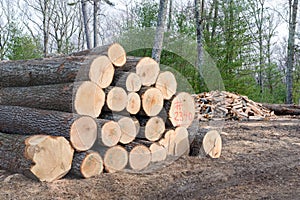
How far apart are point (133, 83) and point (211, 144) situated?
5.08 ft

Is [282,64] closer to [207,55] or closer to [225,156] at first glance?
[207,55]

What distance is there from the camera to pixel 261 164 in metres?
4.32

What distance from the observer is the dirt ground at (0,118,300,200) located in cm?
321

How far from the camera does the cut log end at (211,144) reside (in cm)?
467

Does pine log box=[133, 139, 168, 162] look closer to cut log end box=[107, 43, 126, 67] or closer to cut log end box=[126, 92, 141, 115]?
cut log end box=[126, 92, 141, 115]

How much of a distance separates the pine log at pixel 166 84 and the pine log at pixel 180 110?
0.10 meters

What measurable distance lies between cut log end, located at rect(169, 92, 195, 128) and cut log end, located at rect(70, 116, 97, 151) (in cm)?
121

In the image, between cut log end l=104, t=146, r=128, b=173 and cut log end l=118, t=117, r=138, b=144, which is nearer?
cut log end l=104, t=146, r=128, b=173

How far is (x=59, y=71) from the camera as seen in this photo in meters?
4.28

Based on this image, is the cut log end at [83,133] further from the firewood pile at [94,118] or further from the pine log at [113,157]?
the pine log at [113,157]

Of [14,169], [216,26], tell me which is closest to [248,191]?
[14,169]

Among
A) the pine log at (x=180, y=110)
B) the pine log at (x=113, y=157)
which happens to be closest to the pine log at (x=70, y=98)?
the pine log at (x=113, y=157)

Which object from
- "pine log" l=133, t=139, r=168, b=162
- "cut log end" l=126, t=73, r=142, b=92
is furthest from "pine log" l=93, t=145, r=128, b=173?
"cut log end" l=126, t=73, r=142, b=92

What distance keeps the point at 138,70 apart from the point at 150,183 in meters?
1.54
